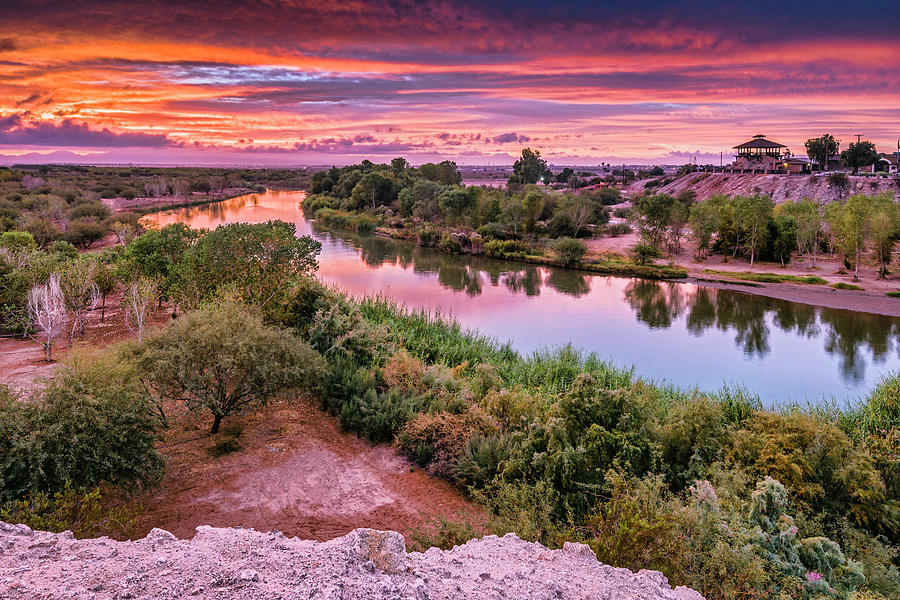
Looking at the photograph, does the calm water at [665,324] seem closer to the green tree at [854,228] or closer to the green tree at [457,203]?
the green tree at [854,228]

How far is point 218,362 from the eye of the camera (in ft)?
39.3

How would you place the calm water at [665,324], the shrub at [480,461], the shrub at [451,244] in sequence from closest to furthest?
the shrub at [480,461] → the calm water at [665,324] → the shrub at [451,244]

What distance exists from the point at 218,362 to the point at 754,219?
41.1 m

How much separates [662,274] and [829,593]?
36482 millimetres

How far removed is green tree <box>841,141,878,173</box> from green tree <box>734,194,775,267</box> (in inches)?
2053

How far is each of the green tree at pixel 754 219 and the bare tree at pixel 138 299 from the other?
3980 cm

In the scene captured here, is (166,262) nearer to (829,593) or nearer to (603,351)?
(603,351)

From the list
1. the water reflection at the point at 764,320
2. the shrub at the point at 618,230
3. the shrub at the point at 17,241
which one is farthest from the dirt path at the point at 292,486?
the shrub at the point at 618,230

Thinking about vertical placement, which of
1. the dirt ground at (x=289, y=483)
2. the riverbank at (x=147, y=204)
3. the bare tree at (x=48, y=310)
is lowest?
the dirt ground at (x=289, y=483)

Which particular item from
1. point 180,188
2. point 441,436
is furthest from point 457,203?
point 180,188

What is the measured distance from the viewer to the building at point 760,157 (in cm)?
8456

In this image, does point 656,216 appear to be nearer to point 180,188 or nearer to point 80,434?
point 80,434

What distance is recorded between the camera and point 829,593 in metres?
6.34

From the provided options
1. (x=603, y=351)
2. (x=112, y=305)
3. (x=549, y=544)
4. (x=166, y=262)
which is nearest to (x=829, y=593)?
(x=549, y=544)
